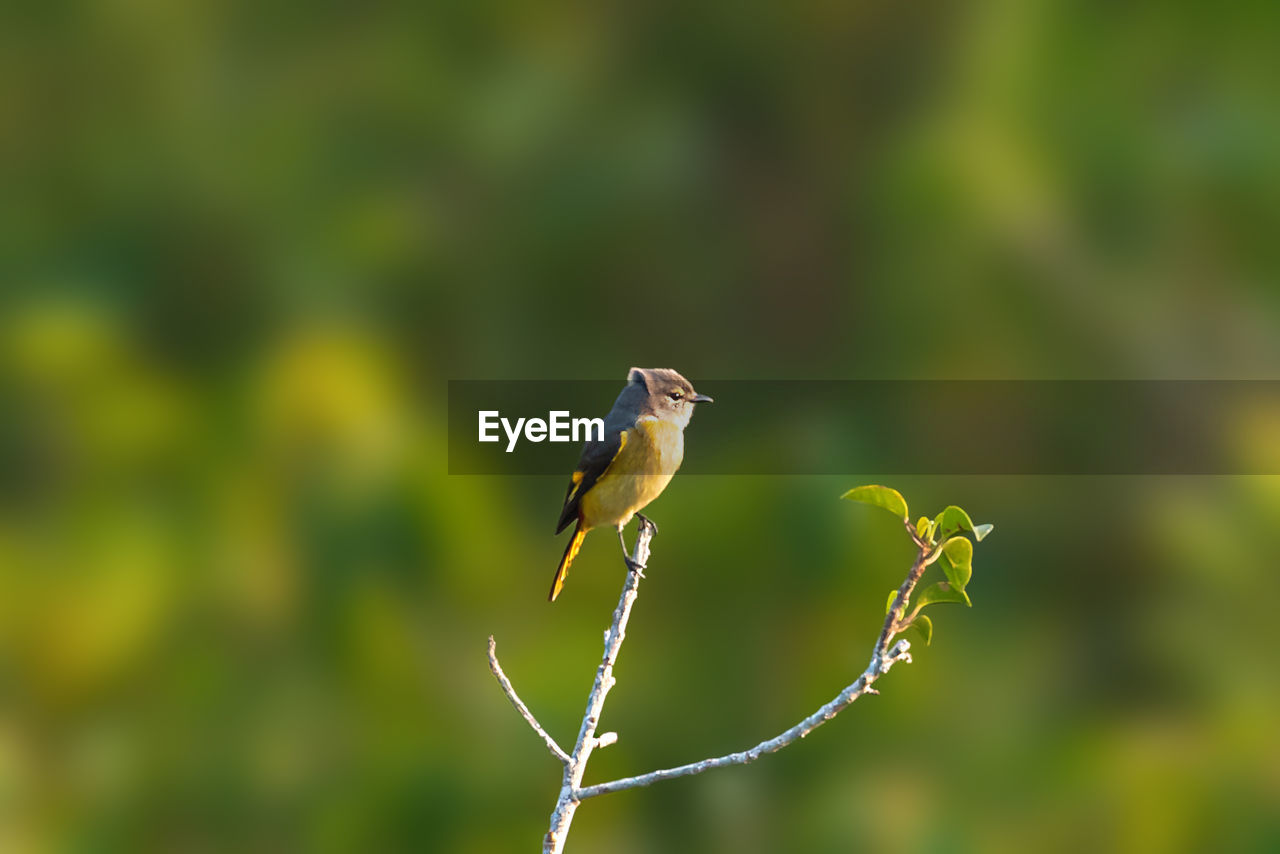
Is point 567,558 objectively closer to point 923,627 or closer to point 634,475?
point 634,475

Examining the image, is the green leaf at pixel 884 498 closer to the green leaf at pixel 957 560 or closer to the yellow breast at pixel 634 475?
the green leaf at pixel 957 560

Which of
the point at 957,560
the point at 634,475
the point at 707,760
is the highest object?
the point at 634,475

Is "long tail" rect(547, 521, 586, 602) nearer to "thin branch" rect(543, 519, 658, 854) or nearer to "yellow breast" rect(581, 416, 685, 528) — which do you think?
"yellow breast" rect(581, 416, 685, 528)

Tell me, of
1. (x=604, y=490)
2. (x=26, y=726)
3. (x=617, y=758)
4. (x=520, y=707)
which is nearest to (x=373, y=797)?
(x=617, y=758)

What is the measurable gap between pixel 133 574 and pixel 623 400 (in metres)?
0.98

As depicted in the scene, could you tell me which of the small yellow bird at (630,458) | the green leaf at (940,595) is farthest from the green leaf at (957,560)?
the small yellow bird at (630,458)

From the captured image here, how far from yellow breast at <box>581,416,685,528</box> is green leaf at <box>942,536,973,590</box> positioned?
415 millimetres

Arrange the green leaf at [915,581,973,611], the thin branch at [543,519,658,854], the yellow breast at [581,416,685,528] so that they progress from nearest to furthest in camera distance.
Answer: the thin branch at [543,519,658,854]
the green leaf at [915,581,973,611]
the yellow breast at [581,416,685,528]

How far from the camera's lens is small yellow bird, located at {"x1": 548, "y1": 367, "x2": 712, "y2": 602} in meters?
1.04

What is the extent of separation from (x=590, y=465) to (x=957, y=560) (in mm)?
465

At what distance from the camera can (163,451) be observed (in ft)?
5.73

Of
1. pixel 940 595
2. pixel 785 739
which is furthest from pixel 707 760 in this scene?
pixel 940 595

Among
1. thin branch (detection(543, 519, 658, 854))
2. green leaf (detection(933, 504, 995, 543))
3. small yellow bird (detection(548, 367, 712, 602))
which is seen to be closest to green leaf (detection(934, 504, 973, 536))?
green leaf (detection(933, 504, 995, 543))

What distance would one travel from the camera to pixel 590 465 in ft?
3.51
